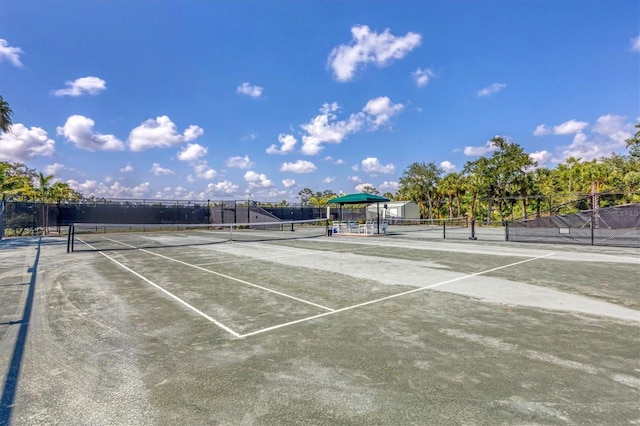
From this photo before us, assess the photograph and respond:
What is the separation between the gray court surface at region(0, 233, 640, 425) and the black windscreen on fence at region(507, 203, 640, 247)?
989 cm

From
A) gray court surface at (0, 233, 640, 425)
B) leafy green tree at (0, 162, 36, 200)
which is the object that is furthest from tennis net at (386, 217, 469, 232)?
leafy green tree at (0, 162, 36, 200)

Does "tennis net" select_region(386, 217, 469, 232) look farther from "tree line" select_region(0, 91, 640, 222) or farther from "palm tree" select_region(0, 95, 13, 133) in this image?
"palm tree" select_region(0, 95, 13, 133)

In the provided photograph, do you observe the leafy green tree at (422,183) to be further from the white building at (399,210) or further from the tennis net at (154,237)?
the tennis net at (154,237)

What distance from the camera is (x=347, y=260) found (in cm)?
1125

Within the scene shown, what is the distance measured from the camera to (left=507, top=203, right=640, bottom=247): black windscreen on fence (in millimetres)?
15250

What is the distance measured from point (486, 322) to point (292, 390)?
333 centimetres

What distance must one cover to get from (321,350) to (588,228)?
1896 cm

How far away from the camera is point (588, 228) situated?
16625 mm

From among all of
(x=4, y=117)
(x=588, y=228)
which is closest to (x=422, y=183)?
(x=588, y=228)

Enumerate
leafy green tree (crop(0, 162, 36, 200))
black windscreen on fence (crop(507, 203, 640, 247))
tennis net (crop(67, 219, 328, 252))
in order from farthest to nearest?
1. leafy green tree (crop(0, 162, 36, 200))
2. tennis net (crop(67, 219, 328, 252))
3. black windscreen on fence (crop(507, 203, 640, 247))

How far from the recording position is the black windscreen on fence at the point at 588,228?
15.2 metres

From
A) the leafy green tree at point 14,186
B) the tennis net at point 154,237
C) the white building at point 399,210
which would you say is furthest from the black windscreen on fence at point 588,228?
the leafy green tree at point 14,186

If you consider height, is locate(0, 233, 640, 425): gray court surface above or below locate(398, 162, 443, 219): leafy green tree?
below

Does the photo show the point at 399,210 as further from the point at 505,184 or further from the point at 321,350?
the point at 321,350
